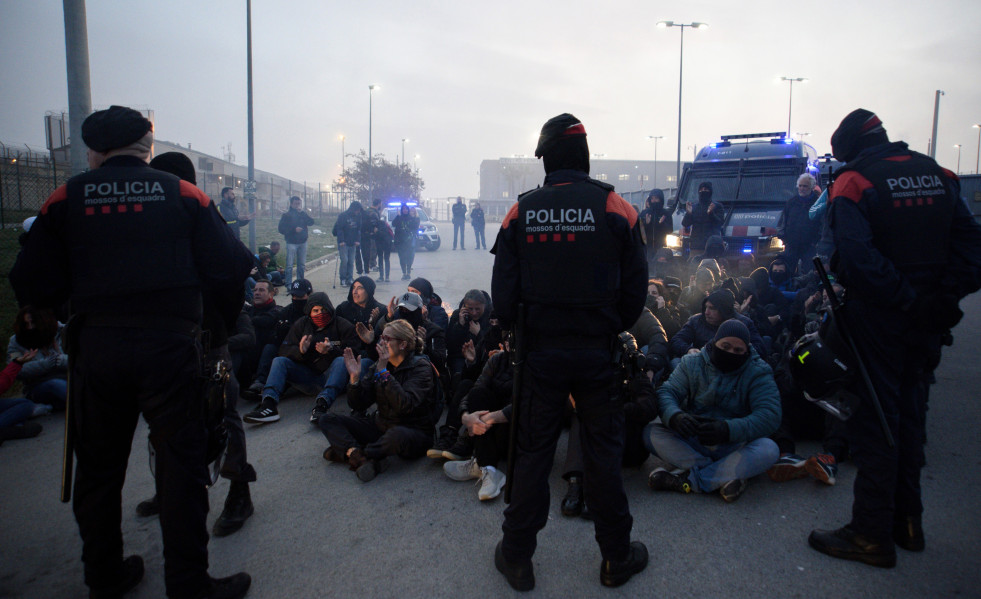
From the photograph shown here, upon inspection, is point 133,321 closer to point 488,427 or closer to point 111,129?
point 111,129

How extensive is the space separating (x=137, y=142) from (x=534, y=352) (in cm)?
206

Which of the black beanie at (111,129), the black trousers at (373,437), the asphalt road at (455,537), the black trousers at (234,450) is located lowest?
the asphalt road at (455,537)

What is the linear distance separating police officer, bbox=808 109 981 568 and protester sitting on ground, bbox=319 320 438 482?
2788 mm

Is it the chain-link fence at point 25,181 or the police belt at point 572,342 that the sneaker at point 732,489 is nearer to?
the police belt at point 572,342

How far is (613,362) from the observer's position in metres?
2.93

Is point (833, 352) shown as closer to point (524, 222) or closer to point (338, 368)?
point (524, 222)

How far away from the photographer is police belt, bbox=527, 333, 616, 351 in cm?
288

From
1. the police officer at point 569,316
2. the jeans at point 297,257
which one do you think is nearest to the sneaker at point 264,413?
the police officer at point 569,316

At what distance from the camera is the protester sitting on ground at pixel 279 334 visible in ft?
20.6

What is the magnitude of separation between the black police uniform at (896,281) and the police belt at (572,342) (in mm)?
1287

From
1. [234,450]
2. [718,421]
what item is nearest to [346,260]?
[234,450]

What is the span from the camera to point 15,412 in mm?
5188

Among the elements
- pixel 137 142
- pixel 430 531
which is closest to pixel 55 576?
pixel 430 531

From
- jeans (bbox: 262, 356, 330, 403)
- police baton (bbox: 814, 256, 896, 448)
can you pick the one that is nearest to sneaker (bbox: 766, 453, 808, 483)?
police baton (bbox: 814, 256, 896, 448)
